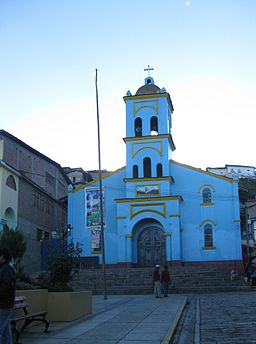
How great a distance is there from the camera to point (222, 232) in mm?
33625

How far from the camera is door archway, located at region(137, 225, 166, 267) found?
3391 cm

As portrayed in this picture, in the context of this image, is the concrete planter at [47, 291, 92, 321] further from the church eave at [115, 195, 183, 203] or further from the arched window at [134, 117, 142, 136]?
the arched window at [134, 117, 142, 136]

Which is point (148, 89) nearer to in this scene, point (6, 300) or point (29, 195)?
point (29, 195)

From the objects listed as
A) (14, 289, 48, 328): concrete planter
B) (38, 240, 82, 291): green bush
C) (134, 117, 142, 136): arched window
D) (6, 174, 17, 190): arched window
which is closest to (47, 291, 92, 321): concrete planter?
(14, 289, 48, 328): concrete planter

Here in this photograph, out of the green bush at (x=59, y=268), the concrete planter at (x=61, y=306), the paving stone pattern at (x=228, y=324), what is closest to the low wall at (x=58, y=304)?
the concrete planter at (x=61, y=306)

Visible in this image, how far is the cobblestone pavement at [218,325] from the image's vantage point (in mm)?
9461

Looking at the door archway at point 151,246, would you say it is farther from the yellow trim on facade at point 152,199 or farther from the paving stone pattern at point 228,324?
the paving stone pattern at point 228,324

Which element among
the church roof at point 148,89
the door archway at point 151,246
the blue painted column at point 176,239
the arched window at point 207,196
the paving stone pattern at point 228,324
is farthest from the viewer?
the church roof at point 148,89

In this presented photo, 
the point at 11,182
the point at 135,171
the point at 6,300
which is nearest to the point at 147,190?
the point at 135,171

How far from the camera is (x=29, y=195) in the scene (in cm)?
3403

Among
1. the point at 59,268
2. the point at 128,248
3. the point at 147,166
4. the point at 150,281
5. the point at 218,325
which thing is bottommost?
the point at 218,325

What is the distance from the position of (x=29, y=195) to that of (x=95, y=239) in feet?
19.4

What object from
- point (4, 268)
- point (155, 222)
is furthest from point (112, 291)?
point (4, 268)

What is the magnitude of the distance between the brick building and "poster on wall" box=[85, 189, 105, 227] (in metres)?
2.60
